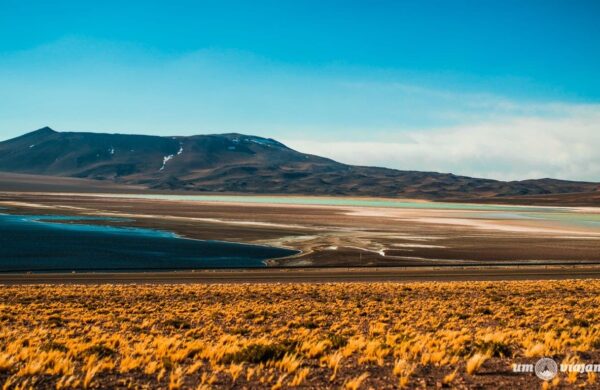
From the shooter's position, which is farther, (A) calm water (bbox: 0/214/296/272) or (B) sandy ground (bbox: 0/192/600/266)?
(B) sandy ground (bbox: 0/192/600/266)

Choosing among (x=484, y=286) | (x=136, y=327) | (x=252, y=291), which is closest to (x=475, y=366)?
(x=136, y=327)

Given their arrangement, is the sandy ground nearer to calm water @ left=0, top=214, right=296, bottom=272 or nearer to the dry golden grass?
calm water @ left=0, top=214, right=296, bottom=272

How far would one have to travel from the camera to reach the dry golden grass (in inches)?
394

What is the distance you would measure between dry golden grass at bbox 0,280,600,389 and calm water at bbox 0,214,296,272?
1525 centimetres

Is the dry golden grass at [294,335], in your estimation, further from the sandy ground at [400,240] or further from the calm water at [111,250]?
the sandy ground at [400,240]

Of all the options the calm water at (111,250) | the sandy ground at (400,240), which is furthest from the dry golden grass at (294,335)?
the sandy ground at (400,240)

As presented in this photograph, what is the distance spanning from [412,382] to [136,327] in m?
10.7

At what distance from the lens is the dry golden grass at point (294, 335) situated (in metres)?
10.0

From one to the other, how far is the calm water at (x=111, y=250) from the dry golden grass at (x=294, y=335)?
15.3 metres

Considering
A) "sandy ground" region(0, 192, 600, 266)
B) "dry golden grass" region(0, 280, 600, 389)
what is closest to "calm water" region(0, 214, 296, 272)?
"sandy ground" region(0, 192, 600, 266)

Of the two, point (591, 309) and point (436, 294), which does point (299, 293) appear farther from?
point (591, 309)

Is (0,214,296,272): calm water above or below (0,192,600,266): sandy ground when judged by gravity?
below

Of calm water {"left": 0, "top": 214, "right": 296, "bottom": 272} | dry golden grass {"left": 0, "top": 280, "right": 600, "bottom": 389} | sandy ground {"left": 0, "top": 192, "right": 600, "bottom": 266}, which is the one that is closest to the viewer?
dry golden grass {"left": 0, "top": 280, "right": 600, "bottom": 389}

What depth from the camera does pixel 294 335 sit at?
1595 centimetres
